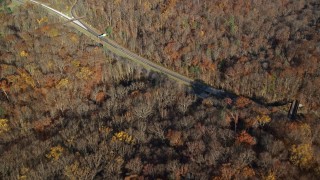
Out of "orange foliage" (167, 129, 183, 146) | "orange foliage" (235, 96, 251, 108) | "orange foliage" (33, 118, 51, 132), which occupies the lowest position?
"orange foliage" (33, 118, 51, 132)

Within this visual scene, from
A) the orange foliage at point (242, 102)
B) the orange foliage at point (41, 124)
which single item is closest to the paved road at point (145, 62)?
the orange foliage at point (242, 102)

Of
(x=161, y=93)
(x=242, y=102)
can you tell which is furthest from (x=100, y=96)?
(x=242, y=102)

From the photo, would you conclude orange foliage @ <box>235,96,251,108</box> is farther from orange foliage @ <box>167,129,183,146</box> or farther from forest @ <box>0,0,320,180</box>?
orange foliage @ <box>167,129,183,146</box>

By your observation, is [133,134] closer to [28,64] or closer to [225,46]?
[28,64]

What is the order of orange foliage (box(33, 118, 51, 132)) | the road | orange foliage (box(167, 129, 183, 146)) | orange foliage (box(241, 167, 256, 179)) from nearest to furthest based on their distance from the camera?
orange foliage (box(241, 167, 256, 179)) → orange foliage (box(167, 129, 183, 146)) → orange foliage (box(33, 118, 51, 132)) → the road

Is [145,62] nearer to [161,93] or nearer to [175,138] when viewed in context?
[161,93]

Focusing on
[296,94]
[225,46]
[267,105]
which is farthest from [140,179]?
[225,46]

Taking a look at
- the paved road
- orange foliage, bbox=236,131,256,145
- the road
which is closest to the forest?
orange foliage, bbox=236,131,256,145

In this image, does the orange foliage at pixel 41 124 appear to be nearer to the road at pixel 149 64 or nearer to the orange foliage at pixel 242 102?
the road at pixel 149 64
